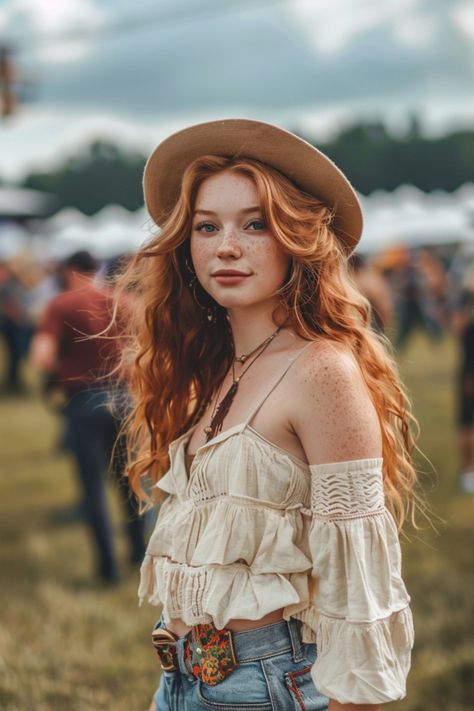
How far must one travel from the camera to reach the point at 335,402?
1599 mm

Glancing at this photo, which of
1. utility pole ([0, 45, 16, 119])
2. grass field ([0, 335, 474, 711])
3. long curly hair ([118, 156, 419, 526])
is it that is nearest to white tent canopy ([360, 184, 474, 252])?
utility pole ([0, 45, 16, 119])

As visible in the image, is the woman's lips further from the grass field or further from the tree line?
the tree line

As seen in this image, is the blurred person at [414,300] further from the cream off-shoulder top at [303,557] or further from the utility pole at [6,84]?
the cream off-shoulder top at [303,557]

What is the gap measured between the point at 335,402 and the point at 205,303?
59 centimetres

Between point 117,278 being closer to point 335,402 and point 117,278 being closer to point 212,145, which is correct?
point 212,145

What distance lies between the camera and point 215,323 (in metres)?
2.12

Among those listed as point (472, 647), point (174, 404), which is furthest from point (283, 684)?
point (472, 647)

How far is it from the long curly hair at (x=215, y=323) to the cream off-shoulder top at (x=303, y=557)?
0.56 ft

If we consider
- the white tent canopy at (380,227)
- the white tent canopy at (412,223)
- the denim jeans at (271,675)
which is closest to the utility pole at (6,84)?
the white tent canopy at (380,227)

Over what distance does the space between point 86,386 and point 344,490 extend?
3.80 meters

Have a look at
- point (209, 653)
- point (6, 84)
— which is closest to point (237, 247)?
point (209, 653)

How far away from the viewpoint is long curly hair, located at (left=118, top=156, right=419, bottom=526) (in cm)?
177

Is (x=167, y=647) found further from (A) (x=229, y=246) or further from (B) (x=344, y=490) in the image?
(A) (x=229, y=246)

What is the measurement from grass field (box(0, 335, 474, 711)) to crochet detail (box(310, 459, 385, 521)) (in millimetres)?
407
